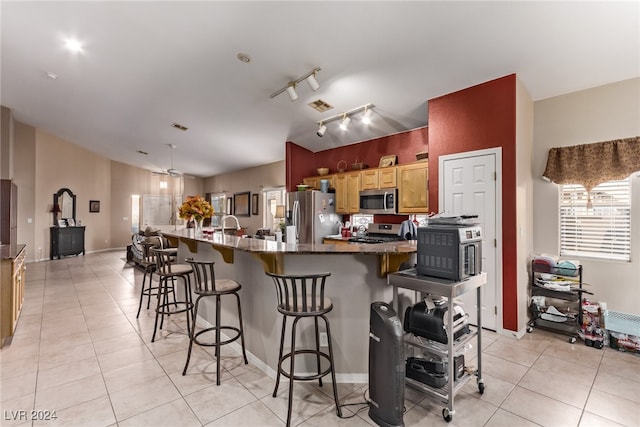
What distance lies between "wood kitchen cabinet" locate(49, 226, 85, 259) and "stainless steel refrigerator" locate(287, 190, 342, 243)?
7.40 meters

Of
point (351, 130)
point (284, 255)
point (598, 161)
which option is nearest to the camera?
point (284, 255)

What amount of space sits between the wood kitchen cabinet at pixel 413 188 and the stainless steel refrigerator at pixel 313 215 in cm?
141

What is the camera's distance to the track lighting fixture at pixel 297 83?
3.51 metres

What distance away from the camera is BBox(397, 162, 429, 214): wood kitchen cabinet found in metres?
4.39

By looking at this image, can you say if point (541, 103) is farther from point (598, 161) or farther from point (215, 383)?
point (215, 383)

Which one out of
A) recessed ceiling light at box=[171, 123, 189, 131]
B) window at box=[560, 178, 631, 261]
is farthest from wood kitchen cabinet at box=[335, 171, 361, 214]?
Result: recessed ceiling light at box=[171, 123, 189, 131]

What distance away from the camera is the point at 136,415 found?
2035 mm

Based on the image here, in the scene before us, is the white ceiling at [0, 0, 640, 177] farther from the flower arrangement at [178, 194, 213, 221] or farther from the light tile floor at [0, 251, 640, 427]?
the light tile floor at [0, 251, 640, 427]

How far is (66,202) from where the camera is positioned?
9109mm

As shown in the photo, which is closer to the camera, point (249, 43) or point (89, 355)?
point (89, 355)

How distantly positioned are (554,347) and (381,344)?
2.39 meters

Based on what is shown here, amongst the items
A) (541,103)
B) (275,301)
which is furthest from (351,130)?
(275,301)

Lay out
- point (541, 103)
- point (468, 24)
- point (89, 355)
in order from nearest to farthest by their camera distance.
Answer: point (468, 24), point (89, 355), point (541, 103)

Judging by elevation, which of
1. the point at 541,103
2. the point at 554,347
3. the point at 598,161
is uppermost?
the point at 541,103
